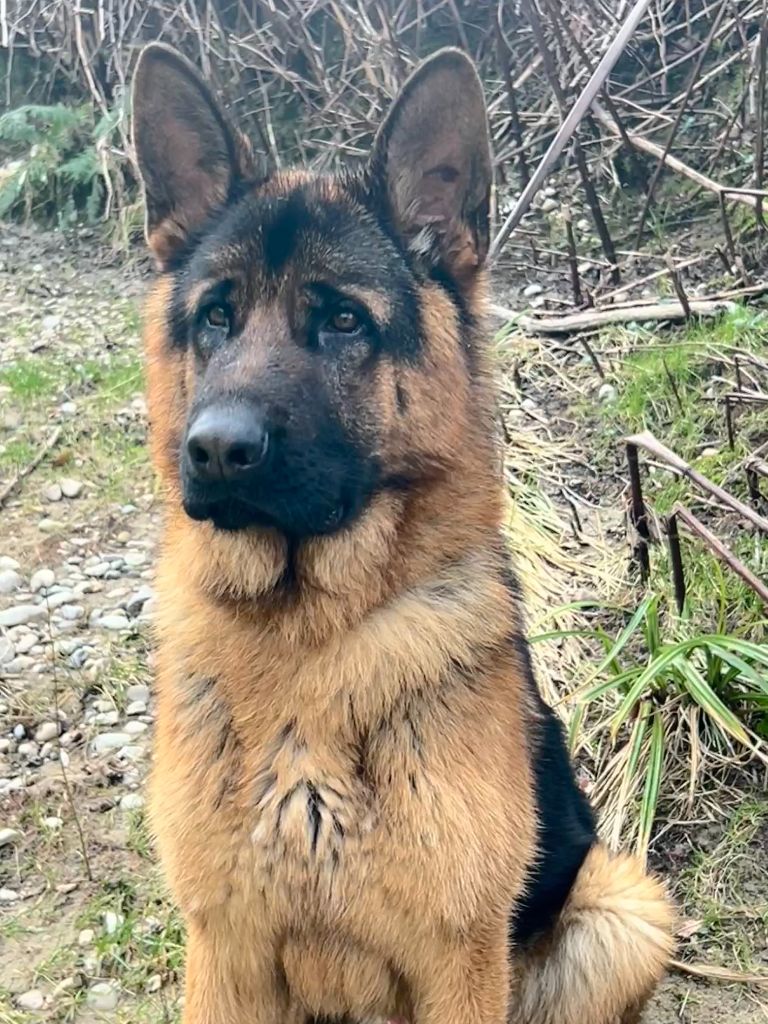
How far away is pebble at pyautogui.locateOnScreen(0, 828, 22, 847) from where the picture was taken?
3.69 metres

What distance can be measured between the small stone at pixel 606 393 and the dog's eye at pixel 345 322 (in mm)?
3230

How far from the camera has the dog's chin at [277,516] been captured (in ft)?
7.68

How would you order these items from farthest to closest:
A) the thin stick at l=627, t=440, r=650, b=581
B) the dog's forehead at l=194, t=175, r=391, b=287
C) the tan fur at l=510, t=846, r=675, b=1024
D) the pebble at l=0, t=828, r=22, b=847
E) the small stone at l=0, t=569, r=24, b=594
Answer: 1. the small stone at l=0, t=569, r=24, b=594
2. the thin stick at l=627, t=440, r=650, b=581
3. the pebble at l=0, t=828, r=22, b=847
4. the tan fur at l=510, t=846, r=675, b=1024
5. the dog's forehead at l=194, t=175, r=391, b=287

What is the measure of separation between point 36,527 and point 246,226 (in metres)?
3.21

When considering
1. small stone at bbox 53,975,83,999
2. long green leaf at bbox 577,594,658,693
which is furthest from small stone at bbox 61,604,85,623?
long green leaf at bbox 577,594,658,693

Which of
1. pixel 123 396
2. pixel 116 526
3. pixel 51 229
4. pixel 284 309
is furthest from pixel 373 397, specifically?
pixel 51 229

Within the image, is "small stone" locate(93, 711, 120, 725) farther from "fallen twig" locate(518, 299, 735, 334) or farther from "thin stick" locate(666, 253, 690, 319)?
"thin stick" locate(666, 253, 690, 319)

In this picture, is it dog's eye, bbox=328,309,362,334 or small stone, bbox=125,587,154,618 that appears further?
small stone, bbox=125,587,154,618

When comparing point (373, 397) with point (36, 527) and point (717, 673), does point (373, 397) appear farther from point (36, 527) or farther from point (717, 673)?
point (36, 527)

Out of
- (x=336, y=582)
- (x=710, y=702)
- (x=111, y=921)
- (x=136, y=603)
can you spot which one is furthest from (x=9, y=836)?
(x=710, y=702)

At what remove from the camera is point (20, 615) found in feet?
15.4

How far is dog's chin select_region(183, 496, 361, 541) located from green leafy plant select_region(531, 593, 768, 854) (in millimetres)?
1585

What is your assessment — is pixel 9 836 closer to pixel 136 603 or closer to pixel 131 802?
pixel 131 802

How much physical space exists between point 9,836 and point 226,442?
2151 mm
